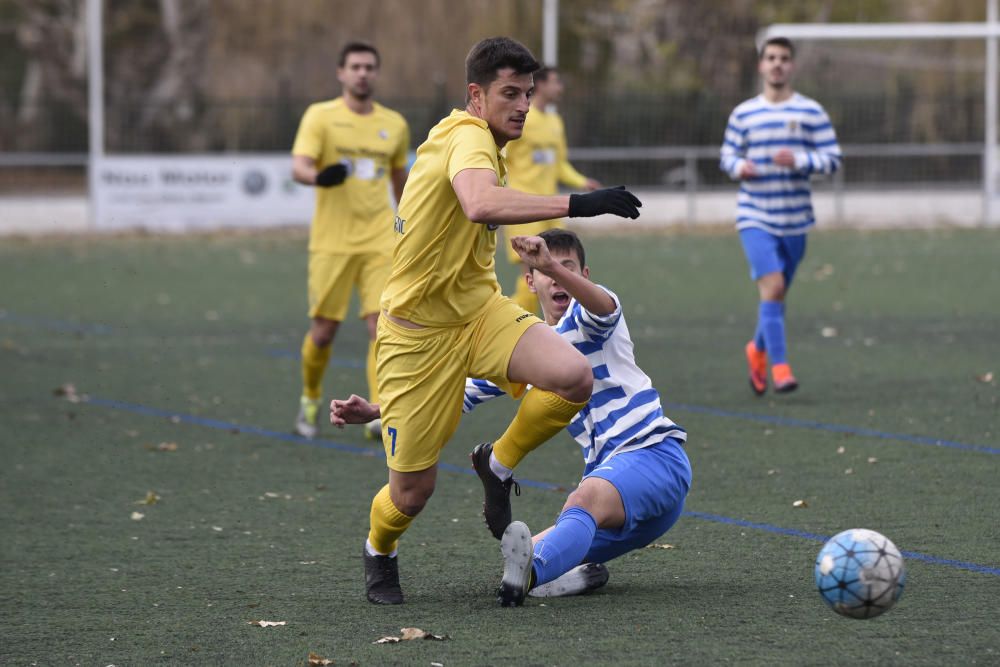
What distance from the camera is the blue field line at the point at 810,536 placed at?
18.8 ft

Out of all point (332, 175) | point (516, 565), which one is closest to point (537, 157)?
point (332, 175)

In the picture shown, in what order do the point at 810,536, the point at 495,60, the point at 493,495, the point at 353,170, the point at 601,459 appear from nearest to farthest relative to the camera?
the point at 495,60 → the point at 493,495 → the point at 601,459 → the point at 810,536 → the point at 353,170

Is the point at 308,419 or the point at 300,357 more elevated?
the point at 308,419

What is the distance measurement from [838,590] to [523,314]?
1450 millimetres

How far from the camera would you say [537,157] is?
1308 cm

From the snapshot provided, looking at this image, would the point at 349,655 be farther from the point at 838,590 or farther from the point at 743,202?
the point at 743,202

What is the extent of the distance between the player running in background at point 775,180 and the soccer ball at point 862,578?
17.0 feet

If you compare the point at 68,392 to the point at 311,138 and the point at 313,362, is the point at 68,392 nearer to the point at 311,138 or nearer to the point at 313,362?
the point at 313,362

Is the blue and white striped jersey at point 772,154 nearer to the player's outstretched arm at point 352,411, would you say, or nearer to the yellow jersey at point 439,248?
the yellow jersey at point 439,248

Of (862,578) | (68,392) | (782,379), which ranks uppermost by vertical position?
(862,578)

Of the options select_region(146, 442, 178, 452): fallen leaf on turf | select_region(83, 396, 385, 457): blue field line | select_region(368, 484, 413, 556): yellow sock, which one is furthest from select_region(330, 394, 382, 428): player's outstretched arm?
select_region(146, 442, 178, 452): fallen leaf on turf

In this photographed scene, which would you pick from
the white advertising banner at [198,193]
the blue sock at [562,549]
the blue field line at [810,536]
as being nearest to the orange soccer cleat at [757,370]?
the blue field line at [810,536]

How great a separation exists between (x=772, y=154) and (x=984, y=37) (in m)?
16.8

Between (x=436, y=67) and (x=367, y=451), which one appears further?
(x=436, y=67)
